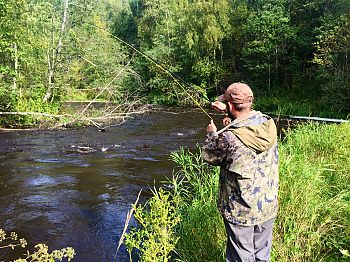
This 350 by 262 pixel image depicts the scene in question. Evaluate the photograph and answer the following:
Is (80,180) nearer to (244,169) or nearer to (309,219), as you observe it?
(309,219)

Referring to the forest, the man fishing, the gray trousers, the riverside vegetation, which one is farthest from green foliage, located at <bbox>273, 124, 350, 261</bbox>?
the forest

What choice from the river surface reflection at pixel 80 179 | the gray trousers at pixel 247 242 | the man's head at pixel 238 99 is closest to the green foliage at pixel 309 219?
the gray trousers at pixel 247 242

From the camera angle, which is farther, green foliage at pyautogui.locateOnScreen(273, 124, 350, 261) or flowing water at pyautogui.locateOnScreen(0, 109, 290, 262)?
flowing water at pyautogui.locateOnScreen(0, 109, 290, 262)

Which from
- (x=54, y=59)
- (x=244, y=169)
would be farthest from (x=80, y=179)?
(x=54, y=59)

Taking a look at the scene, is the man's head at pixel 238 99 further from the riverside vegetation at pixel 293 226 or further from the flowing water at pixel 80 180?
the flowing water at pixel 80 180

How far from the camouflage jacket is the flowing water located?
9.04 ft

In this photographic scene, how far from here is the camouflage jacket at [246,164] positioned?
2738mm

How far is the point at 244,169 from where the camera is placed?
8.98 feet

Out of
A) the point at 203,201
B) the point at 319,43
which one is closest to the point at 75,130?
the point at 203,201

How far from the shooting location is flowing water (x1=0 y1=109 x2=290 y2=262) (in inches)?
227

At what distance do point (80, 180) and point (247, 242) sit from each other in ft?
20.9

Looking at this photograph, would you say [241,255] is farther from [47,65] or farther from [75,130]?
[47,65]

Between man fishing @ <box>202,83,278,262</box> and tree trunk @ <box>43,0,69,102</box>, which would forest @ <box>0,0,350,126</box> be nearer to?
tree trunk @ <box>43,0,69,102</box>

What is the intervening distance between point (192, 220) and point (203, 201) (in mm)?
656
